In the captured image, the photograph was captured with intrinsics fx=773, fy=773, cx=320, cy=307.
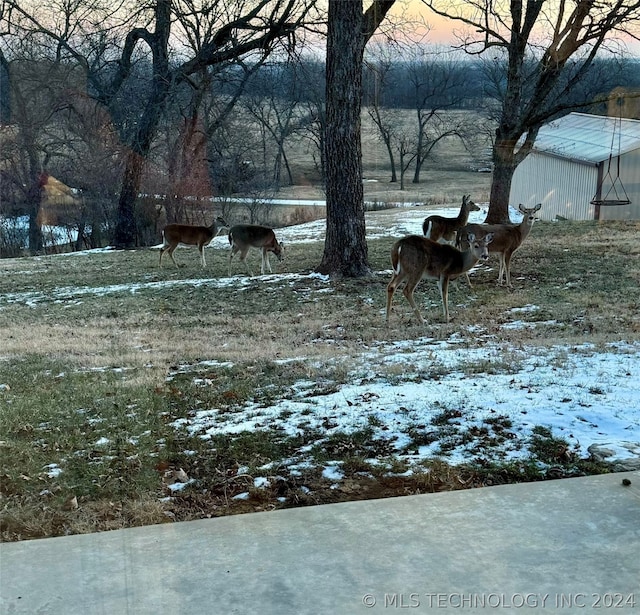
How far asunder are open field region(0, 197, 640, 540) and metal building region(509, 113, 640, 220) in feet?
35.3

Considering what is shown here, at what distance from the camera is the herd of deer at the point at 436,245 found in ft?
24.8

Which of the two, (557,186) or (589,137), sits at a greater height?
(589,137)

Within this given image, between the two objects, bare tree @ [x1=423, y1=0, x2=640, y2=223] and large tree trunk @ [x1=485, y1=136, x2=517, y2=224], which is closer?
bare tree @ [x1=423, y1=0, x2=640, y2=223]

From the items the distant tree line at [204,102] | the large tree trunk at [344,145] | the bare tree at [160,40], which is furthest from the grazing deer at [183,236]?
the large tree trunk at [344,145]

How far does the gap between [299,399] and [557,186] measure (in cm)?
1876

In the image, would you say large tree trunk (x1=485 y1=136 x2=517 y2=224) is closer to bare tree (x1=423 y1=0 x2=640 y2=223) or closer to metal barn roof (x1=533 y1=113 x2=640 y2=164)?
bare tree (x1=423 y1=0 x2=640 y2=223)

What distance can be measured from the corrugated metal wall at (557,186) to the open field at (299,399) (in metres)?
11.5

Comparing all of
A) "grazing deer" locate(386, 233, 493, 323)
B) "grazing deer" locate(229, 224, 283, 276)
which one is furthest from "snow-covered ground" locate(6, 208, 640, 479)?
"grazing deer" locate(229, 224, 283, 276)

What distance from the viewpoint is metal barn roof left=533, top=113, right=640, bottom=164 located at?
1898 cm

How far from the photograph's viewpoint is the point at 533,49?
13.8 m

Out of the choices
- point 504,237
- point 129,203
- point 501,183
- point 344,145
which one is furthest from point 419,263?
point 129,203

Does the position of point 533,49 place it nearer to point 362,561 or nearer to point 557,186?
point 557,186

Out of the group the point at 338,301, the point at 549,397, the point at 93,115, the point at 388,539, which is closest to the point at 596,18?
the point at 338,301

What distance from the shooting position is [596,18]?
12250mm
